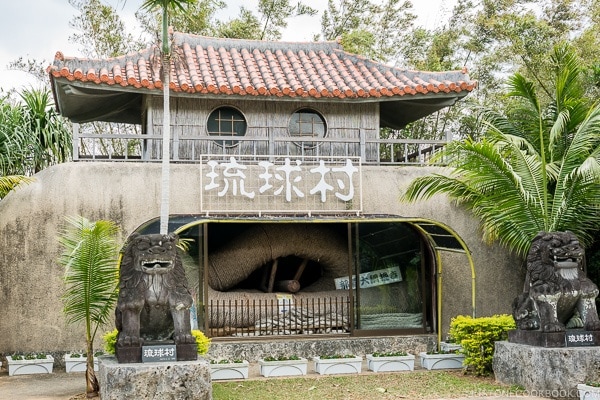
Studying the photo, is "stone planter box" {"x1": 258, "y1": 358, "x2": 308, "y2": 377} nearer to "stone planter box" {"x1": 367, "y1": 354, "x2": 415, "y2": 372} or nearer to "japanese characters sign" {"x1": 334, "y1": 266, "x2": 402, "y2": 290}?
"stone planter box" {"x1": 367, "y1": 354, "x2": 415, "y2": 372}

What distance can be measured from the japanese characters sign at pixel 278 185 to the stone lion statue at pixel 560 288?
390 cm

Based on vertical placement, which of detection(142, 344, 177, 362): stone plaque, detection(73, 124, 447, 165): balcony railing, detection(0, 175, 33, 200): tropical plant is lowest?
detection(142, 344, 177, 362): stone plaque

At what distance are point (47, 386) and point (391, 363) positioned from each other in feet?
→ 15.6

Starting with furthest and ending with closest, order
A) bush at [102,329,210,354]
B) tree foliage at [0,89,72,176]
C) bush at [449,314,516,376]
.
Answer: tree foliage at [0,89,72,176] < bush at [449,314,516,376] < bush at [102,329,210,354]

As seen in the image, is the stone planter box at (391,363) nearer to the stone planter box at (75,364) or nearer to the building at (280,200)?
the building at (280,200)

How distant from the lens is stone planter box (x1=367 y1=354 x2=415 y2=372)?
10.5m

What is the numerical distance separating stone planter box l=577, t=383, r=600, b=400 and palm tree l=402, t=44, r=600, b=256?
3282 mm

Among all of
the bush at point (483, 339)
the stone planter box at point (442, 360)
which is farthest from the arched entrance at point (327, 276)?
the bush at point (483, 339)

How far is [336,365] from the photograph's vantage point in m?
10.3

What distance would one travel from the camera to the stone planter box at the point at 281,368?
32.9 feet

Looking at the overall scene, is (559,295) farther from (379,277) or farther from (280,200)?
(280,200)

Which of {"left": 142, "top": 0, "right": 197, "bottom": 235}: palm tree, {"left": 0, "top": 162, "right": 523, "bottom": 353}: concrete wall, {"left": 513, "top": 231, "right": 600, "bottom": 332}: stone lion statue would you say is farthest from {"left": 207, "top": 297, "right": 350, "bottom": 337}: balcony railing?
{"left": 513, "top": 231, "right": 600, "bottom": 332}: stone lion statue

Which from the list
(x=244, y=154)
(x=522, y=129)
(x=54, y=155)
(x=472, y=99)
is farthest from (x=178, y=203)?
(x=472, y=99)

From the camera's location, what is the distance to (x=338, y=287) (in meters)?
13.1
